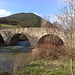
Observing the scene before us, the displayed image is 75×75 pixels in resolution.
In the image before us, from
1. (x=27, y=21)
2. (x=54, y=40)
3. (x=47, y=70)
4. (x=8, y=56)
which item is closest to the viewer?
(x=47, y=70)

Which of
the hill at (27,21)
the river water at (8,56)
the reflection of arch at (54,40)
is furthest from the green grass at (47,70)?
the hill at (27,21)

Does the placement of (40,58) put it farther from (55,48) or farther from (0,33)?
(0,33)

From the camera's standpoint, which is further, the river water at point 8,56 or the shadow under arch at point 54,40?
the river water at point 8,56

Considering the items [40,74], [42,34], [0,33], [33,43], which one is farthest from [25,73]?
[0,33]

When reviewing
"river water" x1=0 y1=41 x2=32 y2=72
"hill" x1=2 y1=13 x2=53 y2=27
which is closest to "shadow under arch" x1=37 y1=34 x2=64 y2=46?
"river water" x1=0 y1=41 x2=32 y2=72

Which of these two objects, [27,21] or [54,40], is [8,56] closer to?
[54,40]

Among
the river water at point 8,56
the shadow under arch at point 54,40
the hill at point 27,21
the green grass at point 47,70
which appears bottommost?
the river water at point 8,56

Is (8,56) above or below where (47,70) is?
below

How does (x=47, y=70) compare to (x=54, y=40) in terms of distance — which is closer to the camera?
(x=47, y=70)

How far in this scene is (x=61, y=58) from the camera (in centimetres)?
746

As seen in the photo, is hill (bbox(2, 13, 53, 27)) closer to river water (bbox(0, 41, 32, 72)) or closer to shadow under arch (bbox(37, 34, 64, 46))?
river water (bbox(0, 41, 32, 72))

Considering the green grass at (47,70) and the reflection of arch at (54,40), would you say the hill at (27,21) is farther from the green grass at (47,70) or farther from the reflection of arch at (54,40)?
the green grass at (47,70)

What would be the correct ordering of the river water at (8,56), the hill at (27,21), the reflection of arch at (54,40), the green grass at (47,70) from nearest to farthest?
the reflection of arch at (54,40) → the green grass at (47,70) → the river water at (8,56) → the hill at (27,21)

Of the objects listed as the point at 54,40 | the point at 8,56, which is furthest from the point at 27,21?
the point at 54,40
